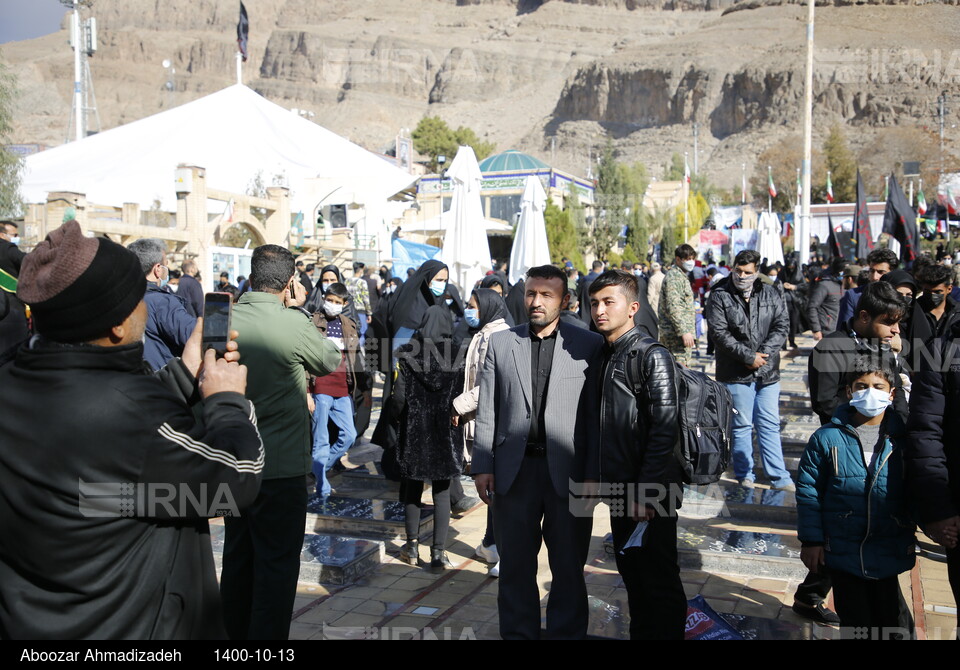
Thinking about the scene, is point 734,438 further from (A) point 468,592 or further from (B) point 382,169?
(B) point 382,169

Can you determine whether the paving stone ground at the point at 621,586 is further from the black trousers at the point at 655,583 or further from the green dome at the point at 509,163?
the green dome at the point at 509,163

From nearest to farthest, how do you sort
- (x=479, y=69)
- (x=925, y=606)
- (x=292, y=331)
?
(x=292, y=331)
(x=925, y=606)
(x=479, y=69)

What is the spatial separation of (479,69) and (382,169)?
398 feet

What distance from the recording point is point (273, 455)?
3.59m

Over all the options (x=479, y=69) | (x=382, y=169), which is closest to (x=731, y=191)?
(x=382, y=169)

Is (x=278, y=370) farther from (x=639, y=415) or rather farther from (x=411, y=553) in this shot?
(x=411, y=553)

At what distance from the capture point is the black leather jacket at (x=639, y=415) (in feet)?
11.5

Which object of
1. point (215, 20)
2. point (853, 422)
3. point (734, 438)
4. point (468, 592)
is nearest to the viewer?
point (853, 422)

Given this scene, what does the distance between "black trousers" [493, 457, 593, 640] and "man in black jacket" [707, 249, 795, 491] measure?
10.3 feet

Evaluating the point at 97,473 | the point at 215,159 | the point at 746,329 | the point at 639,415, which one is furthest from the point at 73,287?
the point at 215,159

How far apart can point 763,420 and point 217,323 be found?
17.4 ft

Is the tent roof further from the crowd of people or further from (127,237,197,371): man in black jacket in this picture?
Answer: the crowd of people

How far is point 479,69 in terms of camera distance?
151 metres

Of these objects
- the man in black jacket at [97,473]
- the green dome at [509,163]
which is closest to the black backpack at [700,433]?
the man in black jacket at [97,473]
